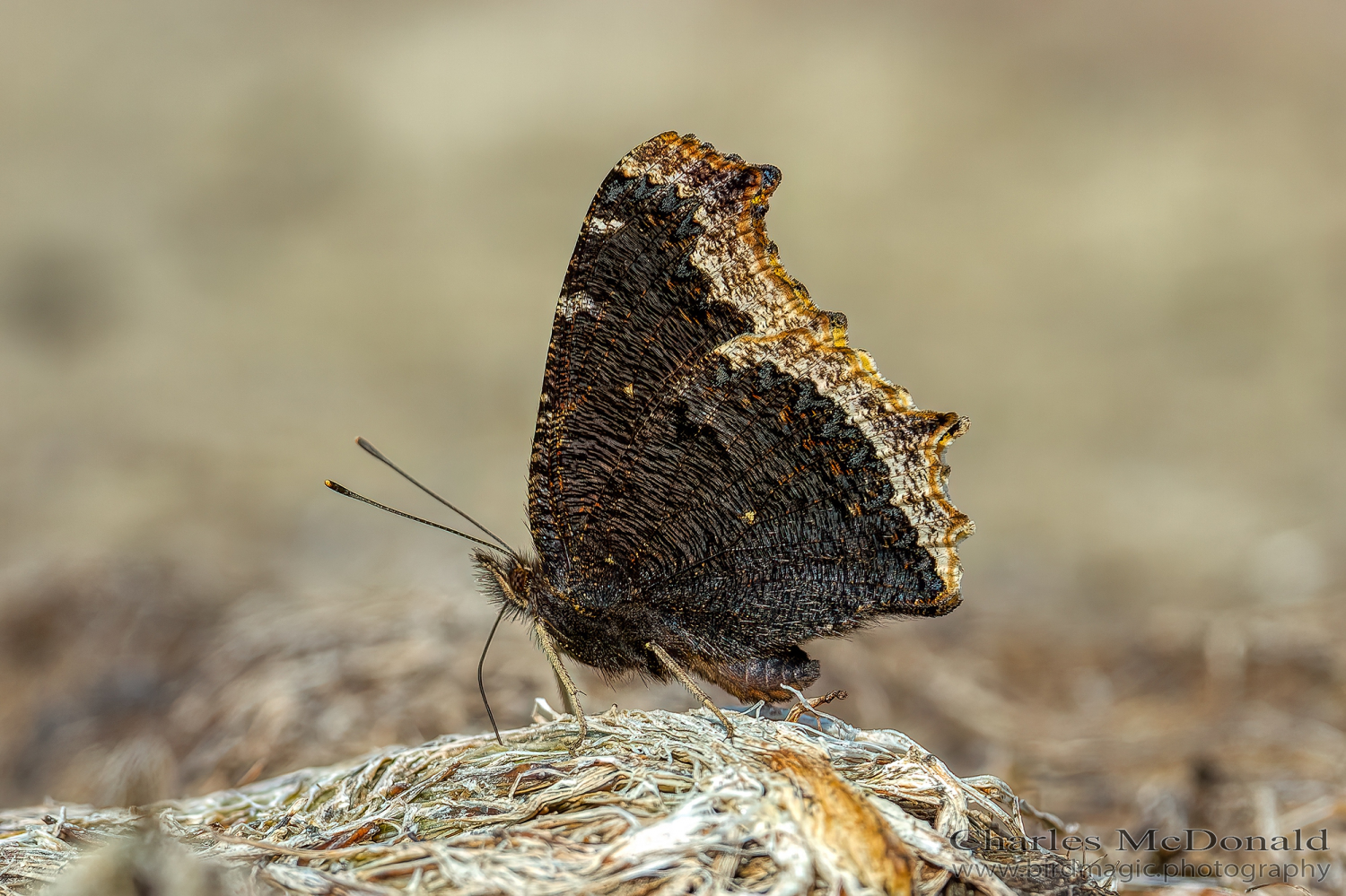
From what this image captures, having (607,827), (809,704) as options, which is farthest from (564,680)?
(607,827)

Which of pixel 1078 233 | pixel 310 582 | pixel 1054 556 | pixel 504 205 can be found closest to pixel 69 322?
pixel 504 205

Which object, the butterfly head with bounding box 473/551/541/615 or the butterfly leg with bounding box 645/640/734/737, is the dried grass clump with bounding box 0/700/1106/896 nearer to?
the butterfly leg with bounding box 645/640/734/737

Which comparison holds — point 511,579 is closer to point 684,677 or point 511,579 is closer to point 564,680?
point 564,680

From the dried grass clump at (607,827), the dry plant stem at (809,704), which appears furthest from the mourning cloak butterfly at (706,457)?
the dried grass clump at (607,827)

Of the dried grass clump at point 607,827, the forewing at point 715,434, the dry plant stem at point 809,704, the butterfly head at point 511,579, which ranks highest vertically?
the forewing at point 715,434

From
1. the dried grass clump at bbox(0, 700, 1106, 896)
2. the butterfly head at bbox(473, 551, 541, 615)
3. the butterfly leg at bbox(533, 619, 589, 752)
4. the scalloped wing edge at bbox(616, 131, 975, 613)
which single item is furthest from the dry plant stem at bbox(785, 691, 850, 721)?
the butterfly head at bbox(473, 551, 541, 615)

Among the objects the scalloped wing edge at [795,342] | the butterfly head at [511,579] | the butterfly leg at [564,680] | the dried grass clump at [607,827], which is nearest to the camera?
the dried grass clump at [607,827]

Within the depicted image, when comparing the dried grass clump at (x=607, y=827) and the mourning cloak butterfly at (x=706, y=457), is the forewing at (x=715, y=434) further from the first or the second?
the dried grass clump at (x=607, y=827)

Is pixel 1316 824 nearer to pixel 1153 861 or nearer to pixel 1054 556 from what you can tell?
pixel 1153 861
